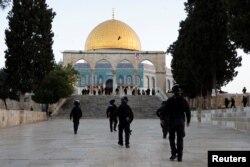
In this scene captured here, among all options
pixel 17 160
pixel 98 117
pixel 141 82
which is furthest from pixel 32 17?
pixel 141 82

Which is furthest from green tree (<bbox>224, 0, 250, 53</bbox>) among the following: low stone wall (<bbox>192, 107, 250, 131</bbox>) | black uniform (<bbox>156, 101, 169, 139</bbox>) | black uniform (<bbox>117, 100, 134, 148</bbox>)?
black uniform (<bbox>117, 100, 134, 148</bbox>)

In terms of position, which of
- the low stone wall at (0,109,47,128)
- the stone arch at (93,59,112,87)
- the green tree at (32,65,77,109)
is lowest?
the low stone wall at (0,109,47,128)

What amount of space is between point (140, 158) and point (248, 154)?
136 inches

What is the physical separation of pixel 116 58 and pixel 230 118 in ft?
134

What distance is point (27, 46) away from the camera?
1321 inches

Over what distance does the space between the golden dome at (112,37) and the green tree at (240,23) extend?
50.1 meters

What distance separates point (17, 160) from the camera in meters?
9.20

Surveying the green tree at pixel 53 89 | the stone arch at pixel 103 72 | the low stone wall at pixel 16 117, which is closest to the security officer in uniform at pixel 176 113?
the low stone wall at pixel 16 117

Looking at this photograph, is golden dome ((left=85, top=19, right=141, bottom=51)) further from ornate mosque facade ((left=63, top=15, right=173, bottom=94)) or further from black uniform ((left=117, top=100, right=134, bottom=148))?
black uniform ((left=117, top=100, right=134, bottom=148))

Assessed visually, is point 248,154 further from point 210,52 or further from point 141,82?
point 141,82

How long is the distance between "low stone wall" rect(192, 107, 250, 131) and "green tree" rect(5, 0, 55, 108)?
12310mm

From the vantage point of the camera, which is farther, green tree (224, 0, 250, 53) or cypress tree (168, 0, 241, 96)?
cypress tree (168, 0, 241, 96)

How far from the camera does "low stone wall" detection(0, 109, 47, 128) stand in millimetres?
24406

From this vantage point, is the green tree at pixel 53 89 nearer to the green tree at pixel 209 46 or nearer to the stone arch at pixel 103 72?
the green tree at pixel 209 46
